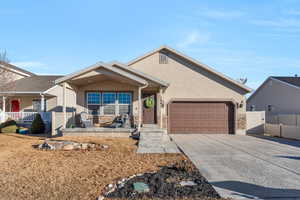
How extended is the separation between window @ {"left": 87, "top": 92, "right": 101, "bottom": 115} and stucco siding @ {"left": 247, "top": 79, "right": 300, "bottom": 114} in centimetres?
1667

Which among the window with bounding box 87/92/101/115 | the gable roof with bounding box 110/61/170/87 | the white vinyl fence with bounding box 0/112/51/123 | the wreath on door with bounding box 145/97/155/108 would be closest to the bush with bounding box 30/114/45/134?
the white vinyl fence with bounding box 0/112/51/123

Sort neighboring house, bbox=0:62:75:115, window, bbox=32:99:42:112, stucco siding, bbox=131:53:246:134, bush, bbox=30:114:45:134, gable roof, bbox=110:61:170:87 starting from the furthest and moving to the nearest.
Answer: window, bbox=32:99:42:112
neighboring house, bbox=0:62:75:115
stucco siding, bbox=131:53:246:134
bush, bbox=30:114:45:134
gable roof, bbox=110:61:170:87

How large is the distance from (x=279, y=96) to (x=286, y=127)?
8071 mm

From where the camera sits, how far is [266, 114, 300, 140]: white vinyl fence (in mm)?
14188

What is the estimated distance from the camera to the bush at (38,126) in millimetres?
15055

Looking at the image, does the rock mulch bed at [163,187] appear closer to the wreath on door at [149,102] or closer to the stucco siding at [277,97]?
the wreath on door at [149,102]

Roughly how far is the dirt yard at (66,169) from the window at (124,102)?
5945 millimetres

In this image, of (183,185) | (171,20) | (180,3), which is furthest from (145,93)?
(183,185)

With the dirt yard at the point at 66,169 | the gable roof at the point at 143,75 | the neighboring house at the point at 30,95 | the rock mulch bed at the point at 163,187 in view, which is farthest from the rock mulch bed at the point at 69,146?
the neighboring house at the point at 30,95

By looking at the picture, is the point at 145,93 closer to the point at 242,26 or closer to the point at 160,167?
the point at 242,26

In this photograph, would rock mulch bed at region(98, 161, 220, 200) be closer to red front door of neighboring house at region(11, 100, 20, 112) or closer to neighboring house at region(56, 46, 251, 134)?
neighboring house at region(56, 46, 251, 134)

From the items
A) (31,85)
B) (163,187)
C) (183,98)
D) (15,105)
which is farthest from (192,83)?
(15,105)

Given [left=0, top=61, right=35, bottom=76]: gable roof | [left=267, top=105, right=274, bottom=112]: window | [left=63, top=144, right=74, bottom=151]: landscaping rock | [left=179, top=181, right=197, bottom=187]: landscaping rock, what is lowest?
[left=179, top=181, right=197, bottom=187]: landscaping rock

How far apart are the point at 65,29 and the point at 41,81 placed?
665cm
